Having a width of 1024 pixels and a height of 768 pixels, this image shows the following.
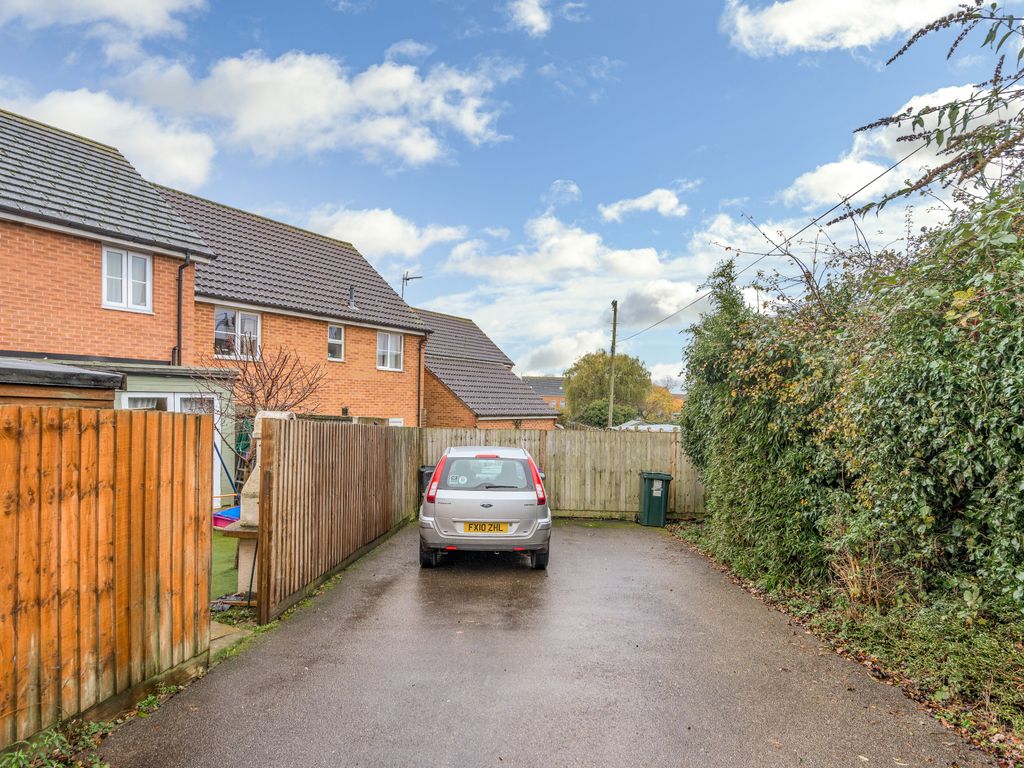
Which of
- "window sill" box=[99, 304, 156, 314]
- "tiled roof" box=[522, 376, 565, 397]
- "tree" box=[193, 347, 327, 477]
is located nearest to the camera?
"tree" box=[193, 347, 327, 477]

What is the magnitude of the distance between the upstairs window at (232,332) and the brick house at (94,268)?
3.15 feet

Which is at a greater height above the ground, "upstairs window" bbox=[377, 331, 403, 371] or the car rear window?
"upstairs window" bbox=[377, 331, 403, 371]

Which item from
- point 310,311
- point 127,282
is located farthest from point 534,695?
point 310,311

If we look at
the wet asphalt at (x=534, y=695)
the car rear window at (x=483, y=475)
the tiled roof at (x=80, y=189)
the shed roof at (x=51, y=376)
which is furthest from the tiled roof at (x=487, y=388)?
the shed roof at (x=51, y=376)

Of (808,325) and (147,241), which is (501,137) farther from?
(808,325)

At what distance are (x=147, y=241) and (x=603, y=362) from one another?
1372 inches

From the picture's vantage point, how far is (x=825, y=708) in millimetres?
3900

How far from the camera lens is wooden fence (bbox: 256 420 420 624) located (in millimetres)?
5375

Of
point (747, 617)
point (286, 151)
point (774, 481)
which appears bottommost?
point (747, 617)

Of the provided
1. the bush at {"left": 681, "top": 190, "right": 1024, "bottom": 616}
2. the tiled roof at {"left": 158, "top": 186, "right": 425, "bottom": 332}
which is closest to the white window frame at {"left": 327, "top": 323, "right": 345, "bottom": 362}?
the tiled roof at {"left": 158, "top": 186, "right": 425, "bottom": 332}

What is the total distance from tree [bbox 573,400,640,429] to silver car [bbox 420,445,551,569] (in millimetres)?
31891

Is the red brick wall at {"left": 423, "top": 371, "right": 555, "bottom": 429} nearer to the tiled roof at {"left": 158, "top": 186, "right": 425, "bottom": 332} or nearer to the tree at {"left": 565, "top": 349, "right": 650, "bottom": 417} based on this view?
the tiled roof at {"left": 158, "top": 186, "right": 425, "bottom": 332}

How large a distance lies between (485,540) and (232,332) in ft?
35.5

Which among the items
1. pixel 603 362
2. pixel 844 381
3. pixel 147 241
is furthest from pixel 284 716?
pixel 603 362
